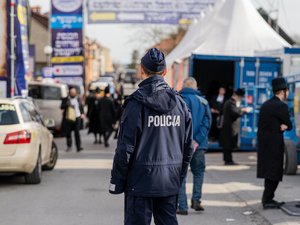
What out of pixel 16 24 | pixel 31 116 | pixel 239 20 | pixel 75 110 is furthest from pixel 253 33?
pixel 31 116

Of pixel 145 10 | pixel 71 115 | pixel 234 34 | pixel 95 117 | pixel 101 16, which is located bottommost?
pixel 95 117

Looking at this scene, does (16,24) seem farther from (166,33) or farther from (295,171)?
(166,33)

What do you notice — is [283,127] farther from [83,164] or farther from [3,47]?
[3,47]

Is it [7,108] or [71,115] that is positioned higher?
[7,108]

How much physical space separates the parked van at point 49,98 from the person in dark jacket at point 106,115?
3.81 m

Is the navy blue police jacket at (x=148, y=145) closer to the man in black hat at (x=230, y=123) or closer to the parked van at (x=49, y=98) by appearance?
the man in black hat at (x=230, y=123)

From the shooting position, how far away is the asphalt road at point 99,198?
8273mm

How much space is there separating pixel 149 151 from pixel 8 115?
6.33 m

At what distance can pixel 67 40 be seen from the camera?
32312 millimetres

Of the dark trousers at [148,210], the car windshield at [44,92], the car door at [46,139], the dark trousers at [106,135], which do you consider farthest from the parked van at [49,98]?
the dark trousers at [148,210]

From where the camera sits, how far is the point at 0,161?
1046 cm

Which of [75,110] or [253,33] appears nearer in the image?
[75,110]

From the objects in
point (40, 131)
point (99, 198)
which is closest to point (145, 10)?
point (40, 131)

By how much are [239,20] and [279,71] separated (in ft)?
10.1
